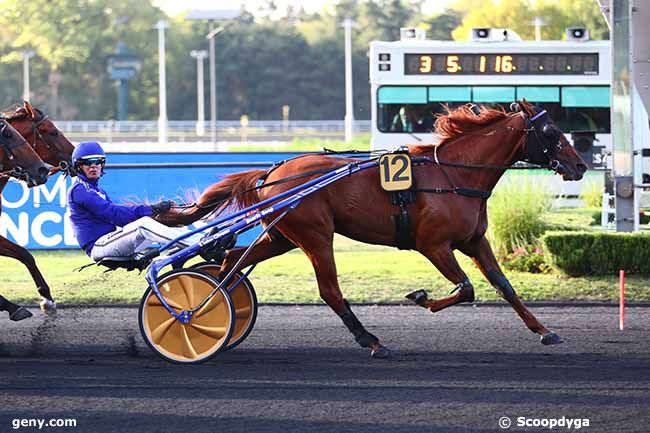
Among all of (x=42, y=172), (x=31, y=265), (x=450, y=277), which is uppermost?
(x=42, y=172)

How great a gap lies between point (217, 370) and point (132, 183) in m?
7.21

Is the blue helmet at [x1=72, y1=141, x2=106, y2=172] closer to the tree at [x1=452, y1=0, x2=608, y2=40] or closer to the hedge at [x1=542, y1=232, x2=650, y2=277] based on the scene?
the hedge at [x1=542, y1=232, x2=650, y2=277]

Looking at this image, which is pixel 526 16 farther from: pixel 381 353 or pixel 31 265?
pixel 381 353

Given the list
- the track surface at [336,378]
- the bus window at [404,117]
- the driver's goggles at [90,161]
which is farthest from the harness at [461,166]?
the bus window at [404,117]

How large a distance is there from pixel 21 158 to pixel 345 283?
4410mm

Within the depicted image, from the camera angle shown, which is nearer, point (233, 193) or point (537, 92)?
point (233, 193)

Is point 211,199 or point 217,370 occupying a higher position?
point 211,199

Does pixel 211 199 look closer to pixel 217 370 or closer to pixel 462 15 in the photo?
pixel 217 370

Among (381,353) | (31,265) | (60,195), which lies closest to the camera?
(381,353)

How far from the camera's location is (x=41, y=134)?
32.2 ft

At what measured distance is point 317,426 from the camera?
589 cm

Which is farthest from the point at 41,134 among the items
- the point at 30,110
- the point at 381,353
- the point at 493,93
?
the point at 493,93

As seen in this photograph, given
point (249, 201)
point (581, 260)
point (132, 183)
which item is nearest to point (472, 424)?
point (249, 201)

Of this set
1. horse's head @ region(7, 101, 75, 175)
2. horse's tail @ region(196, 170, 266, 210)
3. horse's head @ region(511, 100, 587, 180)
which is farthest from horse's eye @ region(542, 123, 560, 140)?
horse's head @ region(7, 101, 75, 175)
